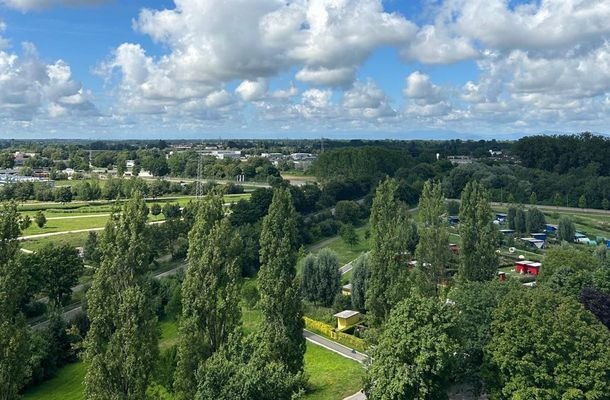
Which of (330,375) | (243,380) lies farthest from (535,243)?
(243,380)

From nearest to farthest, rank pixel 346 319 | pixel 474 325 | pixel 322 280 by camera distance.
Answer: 1. pixel 474 325
2. pixel 346 319
3. pixel 322 280

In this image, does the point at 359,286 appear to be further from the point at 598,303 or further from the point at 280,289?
the point at 280,289

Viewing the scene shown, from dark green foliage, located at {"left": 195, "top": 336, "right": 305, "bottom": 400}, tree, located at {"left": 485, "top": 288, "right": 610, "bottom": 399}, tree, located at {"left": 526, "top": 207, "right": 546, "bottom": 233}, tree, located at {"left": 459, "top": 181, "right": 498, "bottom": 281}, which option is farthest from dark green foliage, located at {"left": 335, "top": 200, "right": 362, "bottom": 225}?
dark green foliage, located at {"left": 195, "top": 336, "right": 305, "bottom": 400}

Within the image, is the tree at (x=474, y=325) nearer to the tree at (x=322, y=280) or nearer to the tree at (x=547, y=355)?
the tree at (x=547, y=355)

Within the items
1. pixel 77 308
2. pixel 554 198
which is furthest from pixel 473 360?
pixel 554 198

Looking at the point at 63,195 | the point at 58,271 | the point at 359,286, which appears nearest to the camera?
the point at 359,286
